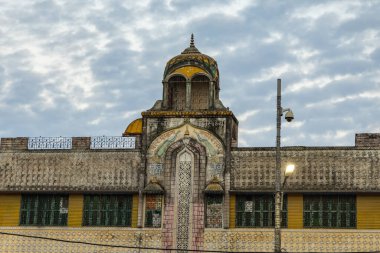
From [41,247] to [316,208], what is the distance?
12741mm

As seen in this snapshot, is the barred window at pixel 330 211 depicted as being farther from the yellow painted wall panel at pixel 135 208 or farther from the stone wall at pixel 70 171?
the stone wall at pixel 70 171

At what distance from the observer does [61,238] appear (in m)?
32.2

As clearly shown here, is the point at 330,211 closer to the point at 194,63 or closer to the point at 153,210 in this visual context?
the point at 153,210

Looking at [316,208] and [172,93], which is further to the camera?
[172,93]

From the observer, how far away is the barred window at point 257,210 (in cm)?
3109

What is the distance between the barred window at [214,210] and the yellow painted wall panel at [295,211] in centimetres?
309

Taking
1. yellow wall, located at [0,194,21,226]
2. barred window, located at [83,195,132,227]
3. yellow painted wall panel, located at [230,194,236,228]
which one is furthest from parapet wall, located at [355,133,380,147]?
yellow wall, located at [0,194,21,226]

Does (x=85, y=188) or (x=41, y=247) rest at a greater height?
(x=85, y=188)

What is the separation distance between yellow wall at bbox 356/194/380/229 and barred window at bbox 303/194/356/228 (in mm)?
223

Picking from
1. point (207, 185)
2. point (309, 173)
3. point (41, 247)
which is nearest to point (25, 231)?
point (41, 247)

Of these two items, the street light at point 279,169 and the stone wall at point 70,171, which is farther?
the stone wall at point 70,171

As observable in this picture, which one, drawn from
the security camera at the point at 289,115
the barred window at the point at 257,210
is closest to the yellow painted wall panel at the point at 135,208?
the barred window at the point at 257,210

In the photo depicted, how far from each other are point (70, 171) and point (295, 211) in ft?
35.0

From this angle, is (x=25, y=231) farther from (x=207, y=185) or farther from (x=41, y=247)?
(x=207, y=185)
